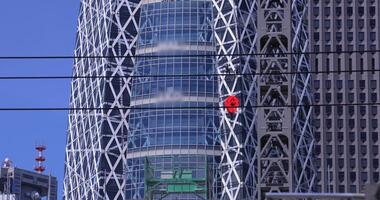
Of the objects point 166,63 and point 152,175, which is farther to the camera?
point 166,63

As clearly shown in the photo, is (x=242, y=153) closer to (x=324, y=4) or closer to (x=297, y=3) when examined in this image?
(x=297, y=3)

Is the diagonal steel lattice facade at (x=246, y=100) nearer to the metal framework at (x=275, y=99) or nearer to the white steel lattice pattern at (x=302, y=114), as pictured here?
the white steel lattice pattern at (x=302, y=114)

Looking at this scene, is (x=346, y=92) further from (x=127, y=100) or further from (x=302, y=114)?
(x=127, y=100)

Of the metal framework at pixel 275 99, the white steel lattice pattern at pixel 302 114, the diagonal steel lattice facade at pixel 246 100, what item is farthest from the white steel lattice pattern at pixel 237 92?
the metal framework at pixel 275 99

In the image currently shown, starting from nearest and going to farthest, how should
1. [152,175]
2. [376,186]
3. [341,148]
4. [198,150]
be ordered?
[376,186] → [152,175] → [198,150] → [341,148]

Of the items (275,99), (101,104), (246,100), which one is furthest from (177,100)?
(275,99)

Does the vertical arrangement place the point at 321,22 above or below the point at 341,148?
above

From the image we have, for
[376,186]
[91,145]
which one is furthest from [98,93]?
[376,186]
